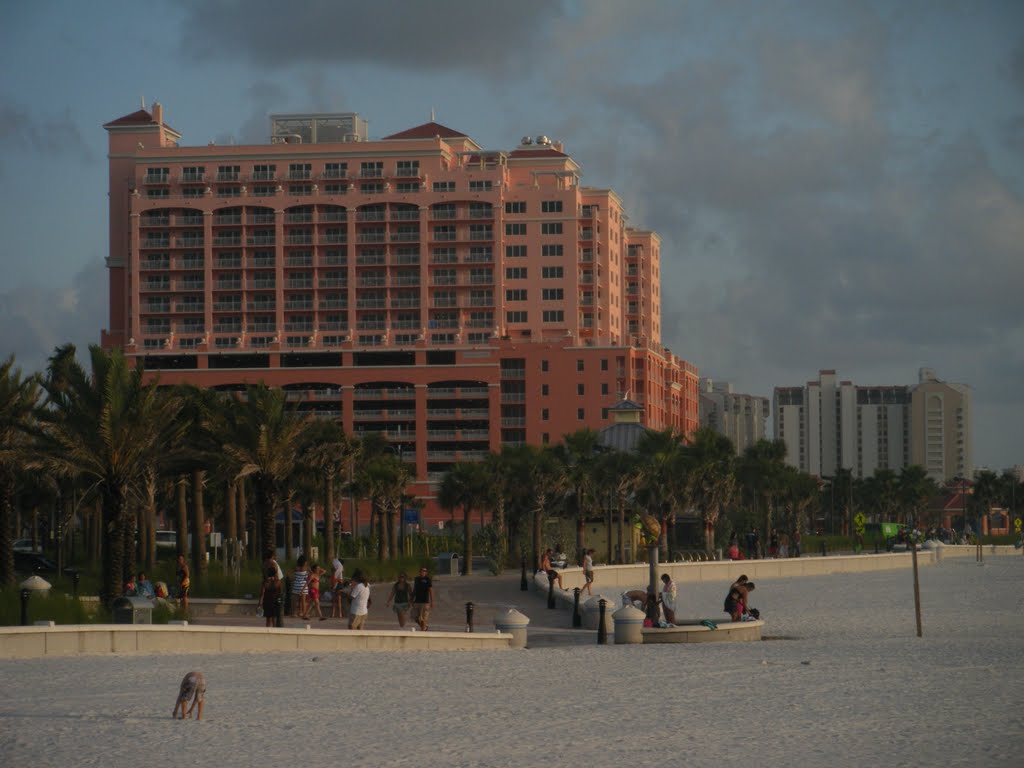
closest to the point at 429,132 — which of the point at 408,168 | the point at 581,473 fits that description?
the point at 408,168

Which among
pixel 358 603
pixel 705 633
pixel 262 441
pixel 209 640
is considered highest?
pixel 262 441

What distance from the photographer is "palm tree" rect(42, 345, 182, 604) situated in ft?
124

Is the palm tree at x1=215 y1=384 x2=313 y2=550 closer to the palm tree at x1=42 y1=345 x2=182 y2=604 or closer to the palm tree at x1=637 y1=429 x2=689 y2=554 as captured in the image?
the palm tree at x1=42 y1=345 x2=182 y2=604

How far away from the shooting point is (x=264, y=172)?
135m

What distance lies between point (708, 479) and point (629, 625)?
5456 cm

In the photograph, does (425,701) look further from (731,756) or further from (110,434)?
(110,434)

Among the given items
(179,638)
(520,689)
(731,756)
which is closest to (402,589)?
(179,638)

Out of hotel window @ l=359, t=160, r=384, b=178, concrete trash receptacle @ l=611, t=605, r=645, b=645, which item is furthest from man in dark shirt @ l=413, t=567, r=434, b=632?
hotel window @ l=359, t=160, r=384, b=178

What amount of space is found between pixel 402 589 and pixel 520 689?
1184 cm

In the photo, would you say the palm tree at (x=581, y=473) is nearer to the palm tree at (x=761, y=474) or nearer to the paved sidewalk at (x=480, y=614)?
the paved sidewalk at (x=480, y=614)

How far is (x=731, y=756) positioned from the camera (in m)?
16.4

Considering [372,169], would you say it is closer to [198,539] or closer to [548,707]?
[198,539]

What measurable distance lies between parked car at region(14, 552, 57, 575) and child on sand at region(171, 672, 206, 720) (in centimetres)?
3896

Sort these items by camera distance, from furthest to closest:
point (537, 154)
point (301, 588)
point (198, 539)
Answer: point (537, 154), point (198, 539), point (301, 588)
